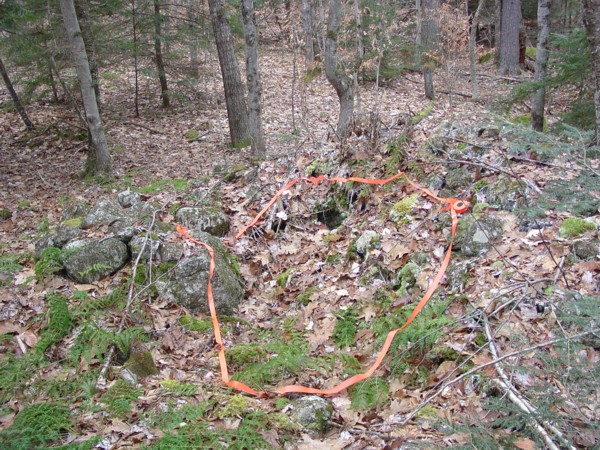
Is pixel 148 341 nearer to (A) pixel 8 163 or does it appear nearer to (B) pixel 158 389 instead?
(B) pixel 158 389

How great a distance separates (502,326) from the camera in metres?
3.31

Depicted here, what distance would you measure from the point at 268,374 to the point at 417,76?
15067 mm

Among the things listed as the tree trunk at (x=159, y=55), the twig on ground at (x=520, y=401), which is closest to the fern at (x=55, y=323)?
the twig on ground at (x=520, y=401)

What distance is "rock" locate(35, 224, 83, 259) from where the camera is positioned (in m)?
5.41

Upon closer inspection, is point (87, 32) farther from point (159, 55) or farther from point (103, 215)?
point (103, 215)

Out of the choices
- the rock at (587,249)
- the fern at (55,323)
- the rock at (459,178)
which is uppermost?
the rock at (459,178)

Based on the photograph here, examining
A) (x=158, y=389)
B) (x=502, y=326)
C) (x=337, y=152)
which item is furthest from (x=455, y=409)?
(x=337, y=152)

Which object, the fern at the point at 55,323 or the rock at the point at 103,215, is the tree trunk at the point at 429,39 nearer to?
the rock at the point at 103,215

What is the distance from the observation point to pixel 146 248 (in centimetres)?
518

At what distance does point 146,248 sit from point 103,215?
38.8 inches

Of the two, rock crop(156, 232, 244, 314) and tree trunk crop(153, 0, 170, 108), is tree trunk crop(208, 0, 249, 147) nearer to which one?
tree trunk crop(153, 0, 170, 108)

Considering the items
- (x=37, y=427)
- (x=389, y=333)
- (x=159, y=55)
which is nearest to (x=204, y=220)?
(x=389, y=333)

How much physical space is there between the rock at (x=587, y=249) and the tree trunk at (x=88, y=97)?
26.8 feet

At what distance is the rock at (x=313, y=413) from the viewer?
322 centimetres
